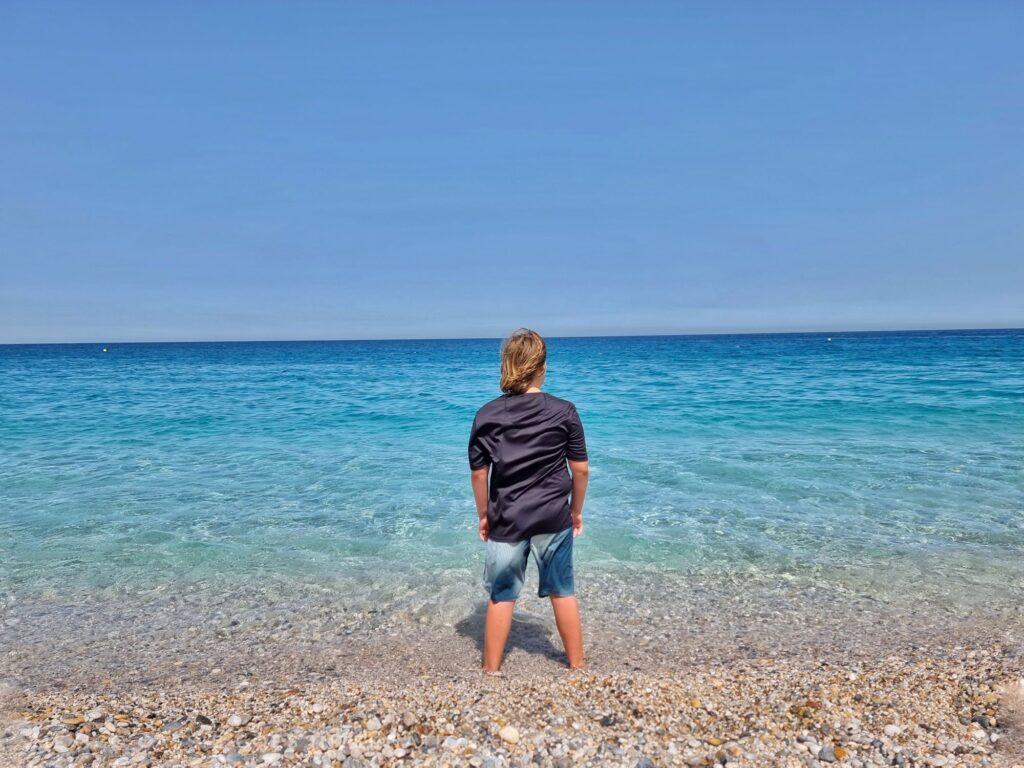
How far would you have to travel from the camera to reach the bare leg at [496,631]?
4.02 meters

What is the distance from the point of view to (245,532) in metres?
7.47

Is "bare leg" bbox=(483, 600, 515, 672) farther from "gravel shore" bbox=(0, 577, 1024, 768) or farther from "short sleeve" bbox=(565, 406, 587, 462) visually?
"short sleeve" bbox=(565, 406, 587, 462)

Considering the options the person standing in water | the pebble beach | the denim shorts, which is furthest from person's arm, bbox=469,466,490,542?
the pebble beach

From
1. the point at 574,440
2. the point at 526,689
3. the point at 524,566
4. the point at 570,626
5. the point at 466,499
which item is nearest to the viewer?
the point at 526,689

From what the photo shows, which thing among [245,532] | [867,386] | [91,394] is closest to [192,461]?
[245,532]

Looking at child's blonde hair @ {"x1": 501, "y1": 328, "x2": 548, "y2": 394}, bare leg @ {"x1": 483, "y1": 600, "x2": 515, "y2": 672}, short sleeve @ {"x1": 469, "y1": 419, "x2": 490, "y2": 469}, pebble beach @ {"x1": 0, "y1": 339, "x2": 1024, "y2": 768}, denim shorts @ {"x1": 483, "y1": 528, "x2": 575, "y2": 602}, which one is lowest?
pebble beach @ {"x1": 0, "y1": 339, "x2": 1024, "y2": 768}

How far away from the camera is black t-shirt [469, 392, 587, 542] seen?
3.79 meters

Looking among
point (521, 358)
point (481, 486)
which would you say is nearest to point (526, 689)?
point (481, 486)

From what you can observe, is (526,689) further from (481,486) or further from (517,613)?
(517,613)

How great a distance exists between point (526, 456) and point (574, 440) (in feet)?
1.05

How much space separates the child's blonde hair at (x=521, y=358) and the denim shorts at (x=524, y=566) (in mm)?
1014

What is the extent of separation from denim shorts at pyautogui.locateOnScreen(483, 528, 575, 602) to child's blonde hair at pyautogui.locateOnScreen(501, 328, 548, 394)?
1014 millimetres

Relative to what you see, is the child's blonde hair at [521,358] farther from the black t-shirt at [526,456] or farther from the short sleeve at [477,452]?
the short sleeve at [477,452]

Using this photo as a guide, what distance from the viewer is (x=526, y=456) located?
381 centimetres
